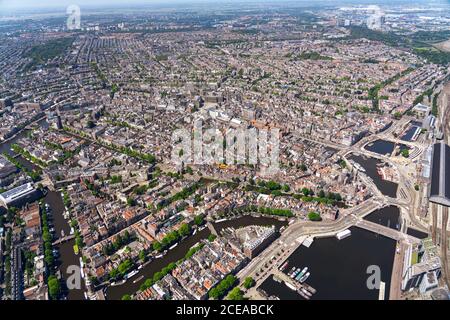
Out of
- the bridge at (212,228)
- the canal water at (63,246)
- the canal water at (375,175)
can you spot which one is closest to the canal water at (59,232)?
the canal water at (63,246)

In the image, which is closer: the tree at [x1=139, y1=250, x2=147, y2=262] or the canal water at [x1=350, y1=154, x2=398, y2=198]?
the tree at [x1=139, y1=250, x2=147, y2=262]

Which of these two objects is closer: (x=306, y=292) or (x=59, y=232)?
(x=306, y=292)

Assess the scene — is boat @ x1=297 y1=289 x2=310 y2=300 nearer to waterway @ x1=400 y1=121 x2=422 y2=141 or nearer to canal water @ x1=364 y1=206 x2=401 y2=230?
canal water @ x1=364 y1=206 x2=401 y2=230

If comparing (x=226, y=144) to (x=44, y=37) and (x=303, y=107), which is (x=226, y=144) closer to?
(x=303, y=107)

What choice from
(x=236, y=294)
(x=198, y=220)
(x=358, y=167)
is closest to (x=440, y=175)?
(x=358, y=167)

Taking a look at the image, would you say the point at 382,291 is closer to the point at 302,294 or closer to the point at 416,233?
the point at 302,294

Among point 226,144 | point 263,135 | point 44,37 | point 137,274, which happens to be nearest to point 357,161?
point 263,135

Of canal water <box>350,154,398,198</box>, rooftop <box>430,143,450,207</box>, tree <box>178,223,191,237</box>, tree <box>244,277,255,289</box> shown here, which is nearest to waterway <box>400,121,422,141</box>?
rooftop <box>430,143,450,207</box>
